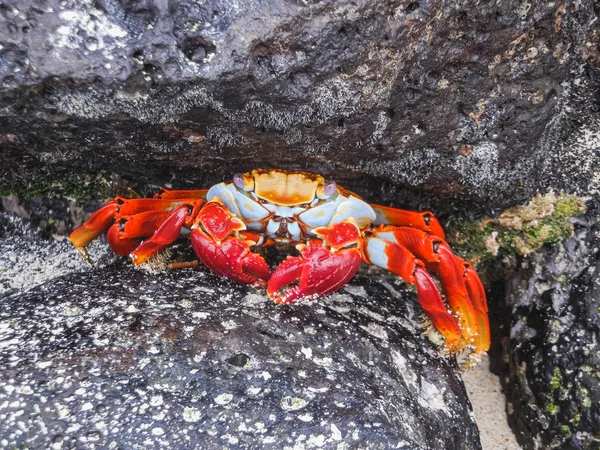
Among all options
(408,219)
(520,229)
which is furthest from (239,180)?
(520,229)

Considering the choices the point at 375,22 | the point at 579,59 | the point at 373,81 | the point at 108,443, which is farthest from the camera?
the point at 579,59

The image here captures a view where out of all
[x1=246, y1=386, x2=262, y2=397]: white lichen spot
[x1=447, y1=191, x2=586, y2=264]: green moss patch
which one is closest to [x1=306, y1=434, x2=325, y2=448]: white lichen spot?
[x1=246, y1=386, x2=262, y2=397]: white lichen spot

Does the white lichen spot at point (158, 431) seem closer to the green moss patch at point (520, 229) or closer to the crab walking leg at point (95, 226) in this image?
the crab walking leg at point (95, 226)

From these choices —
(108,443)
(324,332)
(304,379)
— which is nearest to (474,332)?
(324,332)

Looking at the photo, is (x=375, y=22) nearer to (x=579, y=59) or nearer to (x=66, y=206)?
(x=579, y=59)

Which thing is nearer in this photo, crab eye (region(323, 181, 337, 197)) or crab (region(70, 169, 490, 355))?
crab (region(70, 169, 490, 355))

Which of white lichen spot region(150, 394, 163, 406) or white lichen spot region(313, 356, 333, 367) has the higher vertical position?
white lichen spot region(313, 356, 333, 367)

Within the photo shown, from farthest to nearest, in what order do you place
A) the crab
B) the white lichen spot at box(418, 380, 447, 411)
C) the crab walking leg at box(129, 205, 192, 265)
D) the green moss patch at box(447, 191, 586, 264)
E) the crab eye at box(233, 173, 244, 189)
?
the green moss patch at box(447, 191, 586, 264), the crab eye at box(233, 173, 244, 189), the crab walking leg at box(129, 205, 192, 265), the crab, the white lichen spot at box(418, 380, 447, 411)

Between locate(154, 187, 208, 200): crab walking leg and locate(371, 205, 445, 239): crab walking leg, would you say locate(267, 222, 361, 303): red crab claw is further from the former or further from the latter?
locate(154, 187, 208, 200): crab walking leg
